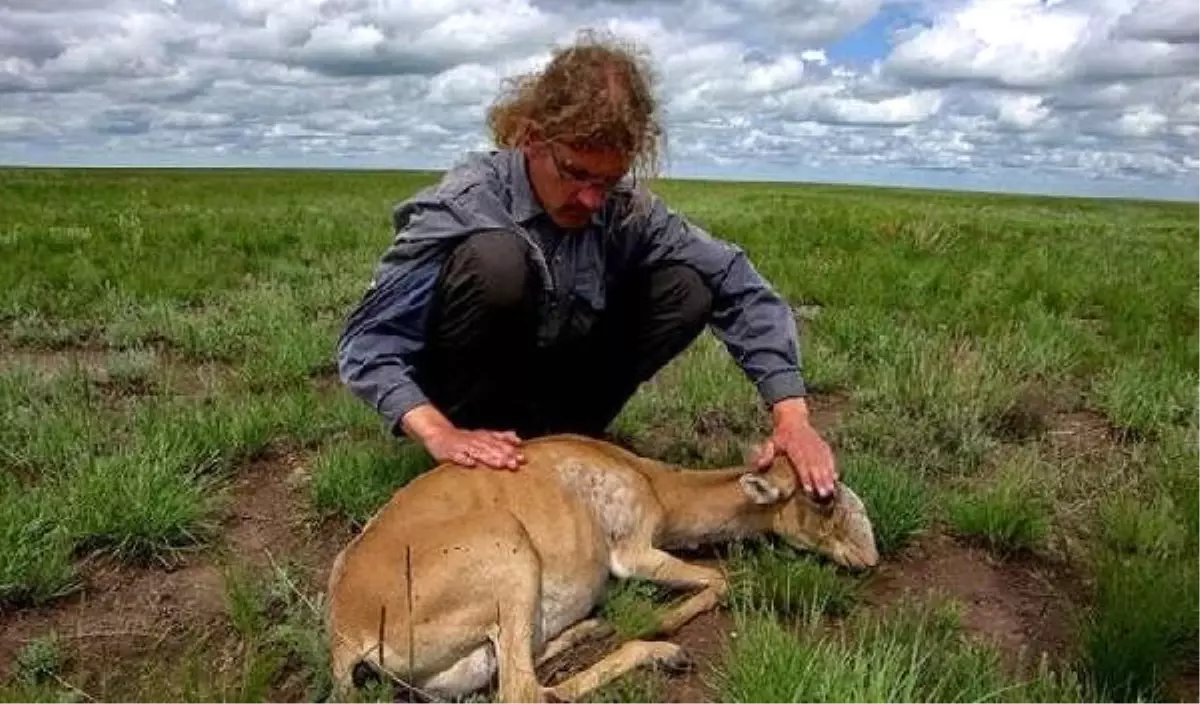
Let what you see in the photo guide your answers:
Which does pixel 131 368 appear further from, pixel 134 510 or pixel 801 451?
pixel 801 451

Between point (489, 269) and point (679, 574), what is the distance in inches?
60.4

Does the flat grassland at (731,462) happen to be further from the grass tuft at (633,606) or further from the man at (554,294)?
the man at (554,294)

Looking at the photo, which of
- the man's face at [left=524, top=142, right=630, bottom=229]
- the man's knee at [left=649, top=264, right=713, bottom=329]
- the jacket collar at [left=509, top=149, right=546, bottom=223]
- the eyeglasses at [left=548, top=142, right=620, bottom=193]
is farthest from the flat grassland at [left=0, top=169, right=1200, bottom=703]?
the eyeglasses at [left=548, top=142, right=620, bottom=193]

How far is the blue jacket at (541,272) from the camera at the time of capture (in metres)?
5.07

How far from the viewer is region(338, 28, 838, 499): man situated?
4.78 metres

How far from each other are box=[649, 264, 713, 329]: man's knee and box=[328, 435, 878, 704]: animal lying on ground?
81cm

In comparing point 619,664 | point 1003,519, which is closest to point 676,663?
point 619,664

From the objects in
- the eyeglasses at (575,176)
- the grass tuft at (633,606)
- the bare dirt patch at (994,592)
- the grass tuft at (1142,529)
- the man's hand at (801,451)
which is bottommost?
the grass tuft at (633,606)

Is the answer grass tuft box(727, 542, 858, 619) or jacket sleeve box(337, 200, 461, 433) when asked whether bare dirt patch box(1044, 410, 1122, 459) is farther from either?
jacket sleeve box(337, 200, 461, 433)

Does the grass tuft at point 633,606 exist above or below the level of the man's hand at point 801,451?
below

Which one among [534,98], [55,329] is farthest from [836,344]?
[55,329]

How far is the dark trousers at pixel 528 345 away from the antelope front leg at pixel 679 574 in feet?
3.99

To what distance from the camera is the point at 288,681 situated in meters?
4.09

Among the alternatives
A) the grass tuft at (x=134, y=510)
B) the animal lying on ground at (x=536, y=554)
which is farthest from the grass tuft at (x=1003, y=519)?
the grass tuft at (x=134, y=510)
